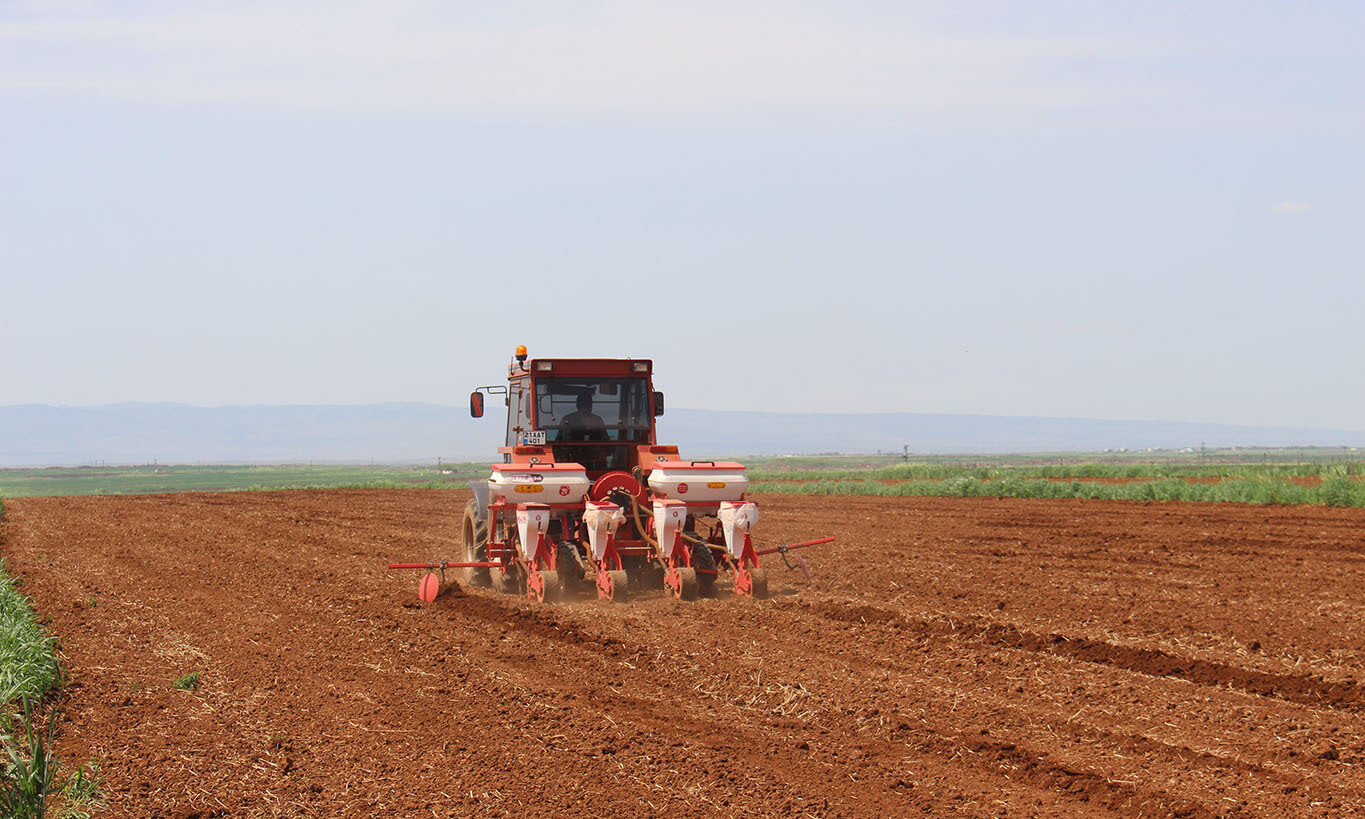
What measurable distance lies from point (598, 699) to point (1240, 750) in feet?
12.7

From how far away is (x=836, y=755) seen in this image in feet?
20.6

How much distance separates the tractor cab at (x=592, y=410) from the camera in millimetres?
12859

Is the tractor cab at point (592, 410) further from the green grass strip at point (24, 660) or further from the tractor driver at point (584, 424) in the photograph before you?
the green grass strip at point (24, 660)

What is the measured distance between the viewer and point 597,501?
12.2 metres

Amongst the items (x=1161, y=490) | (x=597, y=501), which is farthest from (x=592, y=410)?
(x=1161, y=490)

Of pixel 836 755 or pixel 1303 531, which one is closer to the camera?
pixel 836 755

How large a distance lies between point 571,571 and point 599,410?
2.33 m

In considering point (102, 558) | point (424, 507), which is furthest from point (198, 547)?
point (424, 507)

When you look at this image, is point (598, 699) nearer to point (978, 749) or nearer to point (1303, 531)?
point (978, 749)

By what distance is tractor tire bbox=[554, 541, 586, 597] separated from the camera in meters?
11.5

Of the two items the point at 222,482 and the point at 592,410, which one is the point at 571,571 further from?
the point at 222,482

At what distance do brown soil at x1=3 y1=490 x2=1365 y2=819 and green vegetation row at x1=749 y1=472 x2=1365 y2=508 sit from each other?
1141cm

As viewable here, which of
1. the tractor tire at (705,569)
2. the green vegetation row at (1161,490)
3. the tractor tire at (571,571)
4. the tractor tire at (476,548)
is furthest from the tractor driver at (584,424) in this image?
the green vegetation row at (1161,490)

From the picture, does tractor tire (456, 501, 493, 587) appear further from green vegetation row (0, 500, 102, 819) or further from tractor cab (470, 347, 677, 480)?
green vegetation row (0, 500, 102, 819)
